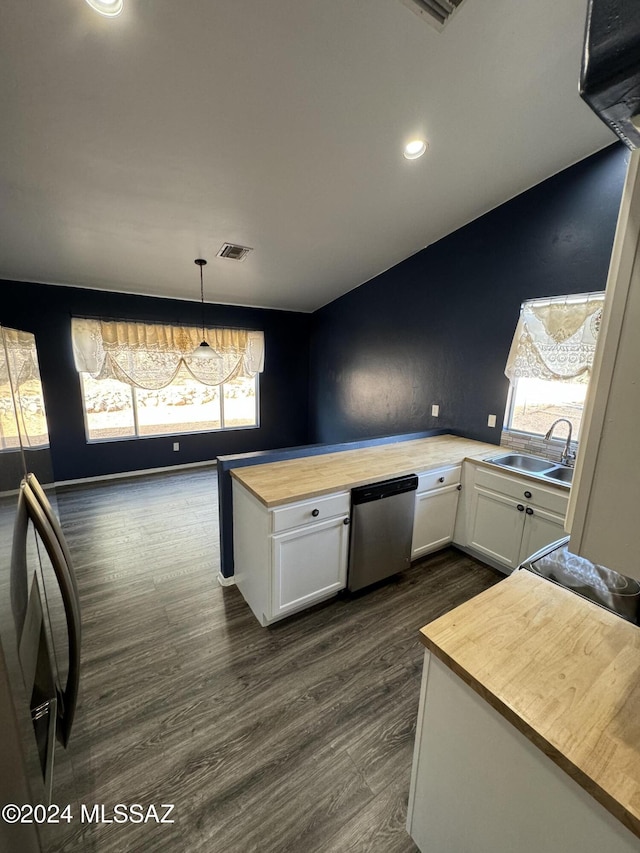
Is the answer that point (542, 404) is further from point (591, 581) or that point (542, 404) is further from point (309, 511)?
point (309, 511)

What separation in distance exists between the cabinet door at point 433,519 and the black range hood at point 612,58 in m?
2.17

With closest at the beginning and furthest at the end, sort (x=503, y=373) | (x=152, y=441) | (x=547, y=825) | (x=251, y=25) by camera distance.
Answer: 1. (x=547, y=825)
2. (x=251, y=25)
3. (x=503, y=373)
4. (x=152, y=441)

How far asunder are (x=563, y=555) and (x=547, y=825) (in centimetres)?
79

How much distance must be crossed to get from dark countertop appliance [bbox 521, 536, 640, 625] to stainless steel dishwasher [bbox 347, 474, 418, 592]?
0.98 metres

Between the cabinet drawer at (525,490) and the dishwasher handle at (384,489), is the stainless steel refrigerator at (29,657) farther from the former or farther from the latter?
the cabinet drawer at (525,490)

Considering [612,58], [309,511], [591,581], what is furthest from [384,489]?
[612,58]

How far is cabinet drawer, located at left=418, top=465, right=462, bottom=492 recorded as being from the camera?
2.41 metres

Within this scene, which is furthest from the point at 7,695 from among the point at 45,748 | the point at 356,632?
the point at 356,632

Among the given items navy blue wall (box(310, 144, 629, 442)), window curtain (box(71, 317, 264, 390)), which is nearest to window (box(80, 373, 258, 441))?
window curtain (box(71, 317, 264, 390))

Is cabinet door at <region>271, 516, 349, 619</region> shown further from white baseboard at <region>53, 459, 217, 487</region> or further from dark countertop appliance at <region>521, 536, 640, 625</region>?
white baseboard at <region>53, 459, 217, 487</region>

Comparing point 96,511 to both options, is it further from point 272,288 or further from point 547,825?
point 547,825

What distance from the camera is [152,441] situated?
4598 millimetres

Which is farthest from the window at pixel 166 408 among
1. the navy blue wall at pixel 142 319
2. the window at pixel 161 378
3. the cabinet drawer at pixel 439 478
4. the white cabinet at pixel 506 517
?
the white cabinet at pixel 506 517

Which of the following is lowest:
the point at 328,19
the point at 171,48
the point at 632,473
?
the point at 632,473
